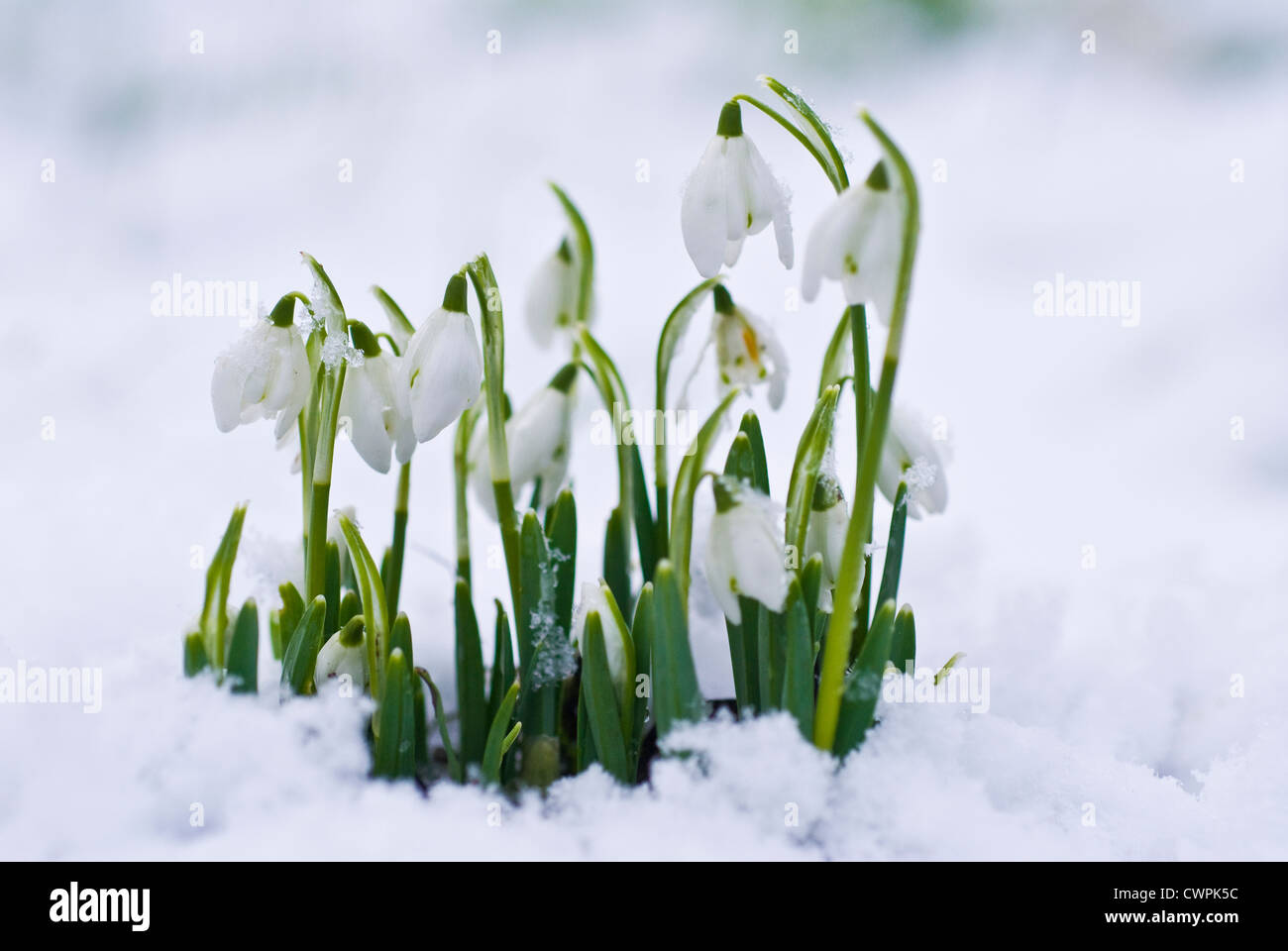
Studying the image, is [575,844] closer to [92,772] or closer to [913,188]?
[92,772]

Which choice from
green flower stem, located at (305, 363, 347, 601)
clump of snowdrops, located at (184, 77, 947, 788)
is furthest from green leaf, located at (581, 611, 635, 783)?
green flower stem, located at (305, 363, 347, 601)

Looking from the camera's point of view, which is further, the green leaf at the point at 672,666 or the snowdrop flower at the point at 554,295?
the snowdrop flower at the point at 554,295

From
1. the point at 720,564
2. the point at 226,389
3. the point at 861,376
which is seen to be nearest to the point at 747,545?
the point at 720,564

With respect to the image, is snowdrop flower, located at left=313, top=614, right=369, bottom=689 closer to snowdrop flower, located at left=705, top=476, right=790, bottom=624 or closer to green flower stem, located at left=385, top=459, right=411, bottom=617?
green flower stem, located at left=385, top=459, right=411, bottom=617

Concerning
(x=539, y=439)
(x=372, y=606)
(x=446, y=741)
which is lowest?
(x=446, y=741)

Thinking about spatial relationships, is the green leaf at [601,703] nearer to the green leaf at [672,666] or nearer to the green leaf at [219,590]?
the green leaf at [672,666]

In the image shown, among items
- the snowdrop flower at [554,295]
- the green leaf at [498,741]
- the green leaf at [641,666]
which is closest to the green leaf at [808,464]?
the green leaf at [641,666]

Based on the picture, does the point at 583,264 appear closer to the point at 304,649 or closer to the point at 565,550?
the point at 565,550
